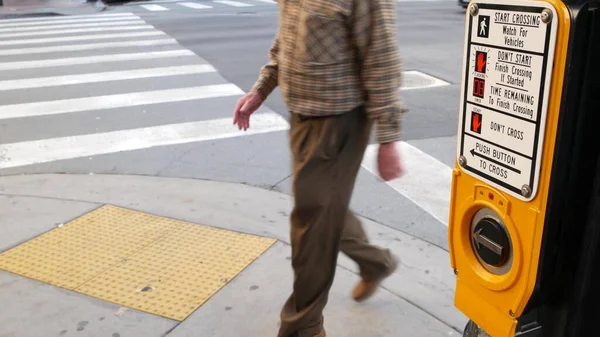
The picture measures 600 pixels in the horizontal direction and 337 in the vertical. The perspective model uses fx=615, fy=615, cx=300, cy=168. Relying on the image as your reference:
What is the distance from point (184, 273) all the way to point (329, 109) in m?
1.63

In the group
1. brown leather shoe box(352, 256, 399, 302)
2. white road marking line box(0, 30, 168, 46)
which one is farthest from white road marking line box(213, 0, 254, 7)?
brown leather shoe box(352, 256, 399, 302)

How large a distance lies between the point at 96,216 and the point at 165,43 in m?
8.39

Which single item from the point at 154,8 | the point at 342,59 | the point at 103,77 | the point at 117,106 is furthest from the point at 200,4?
the point at 342,59

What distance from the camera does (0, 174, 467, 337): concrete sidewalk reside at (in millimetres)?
3002

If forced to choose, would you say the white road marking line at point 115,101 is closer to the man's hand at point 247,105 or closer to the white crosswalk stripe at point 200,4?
the man's hand at point 247,105

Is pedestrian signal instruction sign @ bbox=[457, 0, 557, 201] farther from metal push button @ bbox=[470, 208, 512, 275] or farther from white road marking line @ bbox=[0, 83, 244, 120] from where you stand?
white road marking line @ bbox=[0, 83, 244, 120]

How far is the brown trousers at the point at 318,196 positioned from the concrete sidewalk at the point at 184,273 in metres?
0.45

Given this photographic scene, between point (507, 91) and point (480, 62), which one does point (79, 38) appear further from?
point (507, 91)

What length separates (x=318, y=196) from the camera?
2.37 metres

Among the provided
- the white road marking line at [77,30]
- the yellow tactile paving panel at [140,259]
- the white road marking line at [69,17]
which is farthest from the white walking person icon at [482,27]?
the white road marking line at [69,17]

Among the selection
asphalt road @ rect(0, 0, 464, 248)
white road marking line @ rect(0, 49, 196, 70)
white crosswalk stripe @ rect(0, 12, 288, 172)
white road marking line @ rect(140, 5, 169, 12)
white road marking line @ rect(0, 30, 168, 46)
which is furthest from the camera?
white road marking line @ rect(140, 5, 169, 12)

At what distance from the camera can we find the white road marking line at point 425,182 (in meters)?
4.51

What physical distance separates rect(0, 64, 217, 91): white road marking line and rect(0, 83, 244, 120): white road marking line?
3.27ft

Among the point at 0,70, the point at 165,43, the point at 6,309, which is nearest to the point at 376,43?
the point at 6,309
